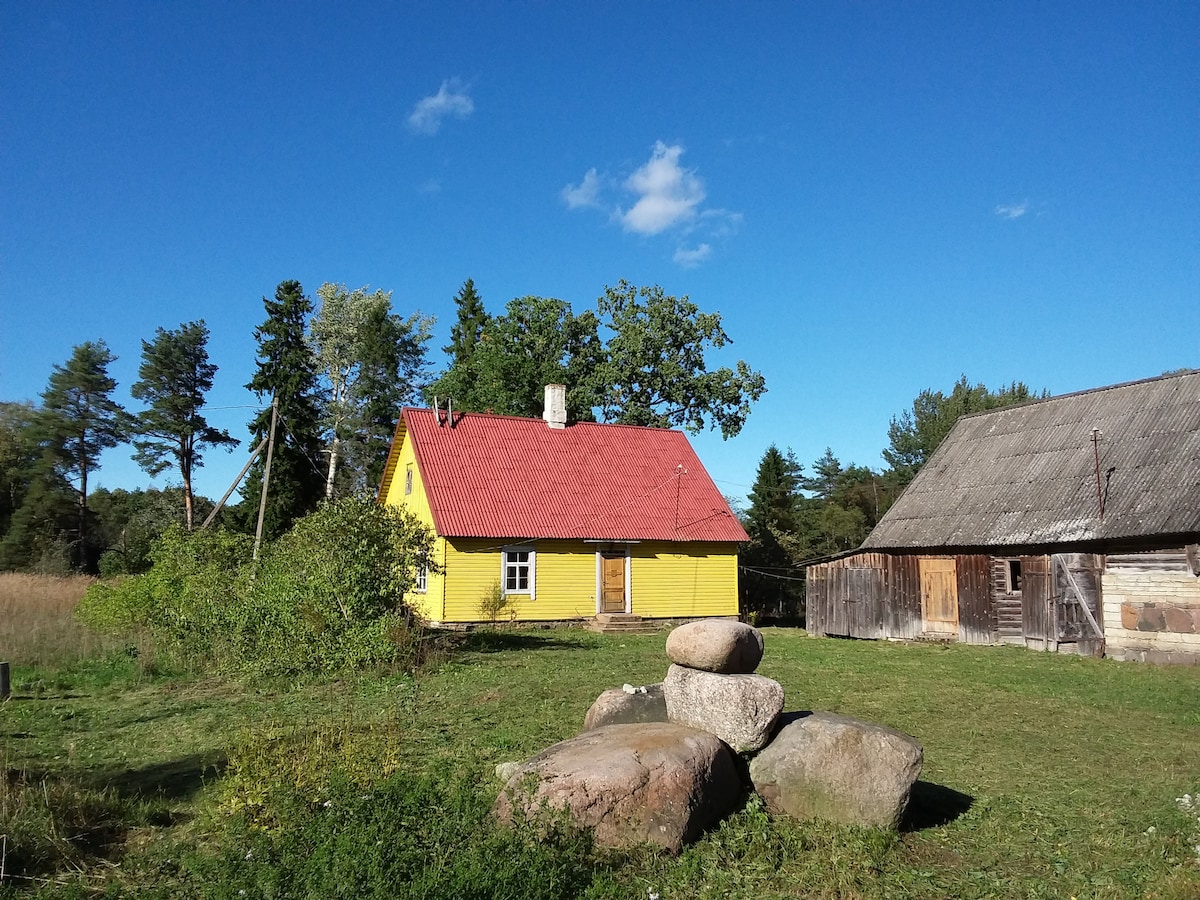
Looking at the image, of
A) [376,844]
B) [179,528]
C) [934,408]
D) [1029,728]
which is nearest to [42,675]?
[179,528]

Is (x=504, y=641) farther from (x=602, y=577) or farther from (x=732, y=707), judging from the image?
(x=732, y=707)

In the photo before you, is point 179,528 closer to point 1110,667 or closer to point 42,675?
point 42,675

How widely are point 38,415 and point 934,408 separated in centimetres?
5251

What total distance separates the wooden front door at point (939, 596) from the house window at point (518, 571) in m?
10.7

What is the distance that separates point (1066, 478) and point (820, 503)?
33.9 meters

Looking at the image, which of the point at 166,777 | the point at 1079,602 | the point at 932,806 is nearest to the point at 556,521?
the point at 1079,602

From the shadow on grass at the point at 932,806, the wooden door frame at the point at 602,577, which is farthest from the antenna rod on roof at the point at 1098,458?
the shadow on grass at the point at 932,806

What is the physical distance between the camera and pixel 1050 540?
18891 mm

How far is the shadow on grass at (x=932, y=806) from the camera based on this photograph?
21.5 ft

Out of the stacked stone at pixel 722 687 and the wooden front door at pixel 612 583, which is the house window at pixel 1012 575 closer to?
the wooden front door at pixel 612 583

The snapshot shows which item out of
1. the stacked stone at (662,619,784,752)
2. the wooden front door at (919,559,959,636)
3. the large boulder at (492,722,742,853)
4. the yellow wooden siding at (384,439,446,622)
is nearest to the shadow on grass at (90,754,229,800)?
the large boulder at (492,722,742,853)

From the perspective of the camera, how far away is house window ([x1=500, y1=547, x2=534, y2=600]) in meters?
23.3

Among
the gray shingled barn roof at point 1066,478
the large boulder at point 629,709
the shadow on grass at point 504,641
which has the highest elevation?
the gray shingled barn roof at point 1066,478

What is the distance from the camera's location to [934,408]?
5534 centimetres
